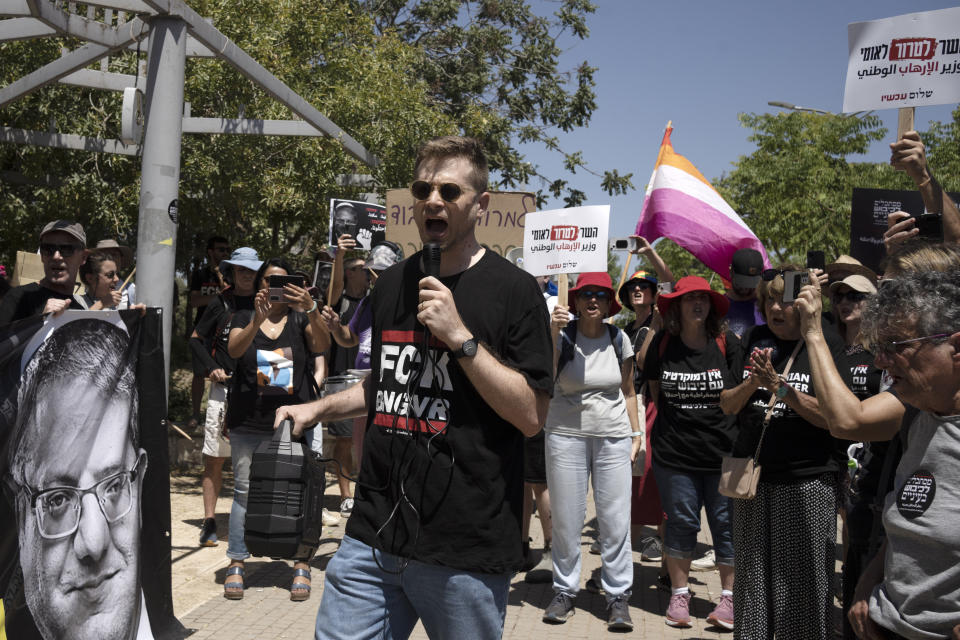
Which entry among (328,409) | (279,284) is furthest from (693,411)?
(328,409)

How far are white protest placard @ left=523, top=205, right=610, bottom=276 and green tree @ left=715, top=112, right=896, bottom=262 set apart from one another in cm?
2149

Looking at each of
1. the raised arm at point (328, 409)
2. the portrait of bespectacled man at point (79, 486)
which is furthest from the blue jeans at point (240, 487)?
the raised arm at point (328, 409)

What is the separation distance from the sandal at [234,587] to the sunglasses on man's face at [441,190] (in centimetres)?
414

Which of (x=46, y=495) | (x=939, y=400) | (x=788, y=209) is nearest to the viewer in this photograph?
(x=939, y=400)

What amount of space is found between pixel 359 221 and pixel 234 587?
188 inches

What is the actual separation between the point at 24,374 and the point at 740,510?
3626 millimetres

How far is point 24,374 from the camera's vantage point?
438 cm

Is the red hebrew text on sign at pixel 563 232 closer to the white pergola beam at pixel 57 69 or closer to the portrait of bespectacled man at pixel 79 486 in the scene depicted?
the portrait of bespectacled man at pixel 79 486

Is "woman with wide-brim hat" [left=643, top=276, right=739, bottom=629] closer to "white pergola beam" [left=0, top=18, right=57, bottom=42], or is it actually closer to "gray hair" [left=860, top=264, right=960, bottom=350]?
"gray hair" [left=860, top=264, right=960, bottom=350]

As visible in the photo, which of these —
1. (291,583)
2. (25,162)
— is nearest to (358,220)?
(291,583)

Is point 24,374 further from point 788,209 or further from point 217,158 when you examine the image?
point 788,209

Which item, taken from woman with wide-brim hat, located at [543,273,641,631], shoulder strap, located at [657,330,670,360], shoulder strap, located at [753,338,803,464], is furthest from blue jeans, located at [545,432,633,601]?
shoulder strap, located at [753,338,803,464]

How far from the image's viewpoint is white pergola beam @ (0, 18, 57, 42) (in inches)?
299

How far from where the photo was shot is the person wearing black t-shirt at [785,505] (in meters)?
4.72
